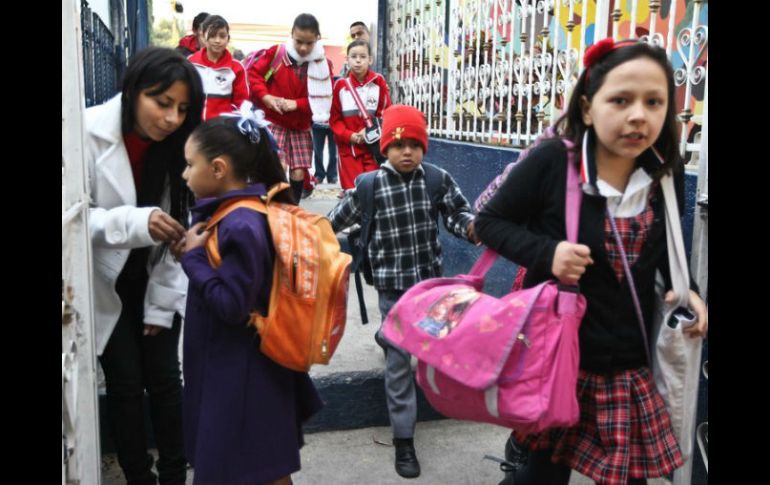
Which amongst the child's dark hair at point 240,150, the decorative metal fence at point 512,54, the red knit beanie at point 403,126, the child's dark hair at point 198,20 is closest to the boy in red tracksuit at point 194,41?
the child's dark hair at point 198,20

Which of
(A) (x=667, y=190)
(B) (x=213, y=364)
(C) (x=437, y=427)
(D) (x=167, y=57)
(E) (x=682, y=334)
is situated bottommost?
(C) (x=437, y=427)

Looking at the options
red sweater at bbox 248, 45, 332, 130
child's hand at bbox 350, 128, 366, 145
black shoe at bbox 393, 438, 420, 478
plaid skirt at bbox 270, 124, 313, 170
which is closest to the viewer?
black shoe at bbox 393, 438, 420, 478

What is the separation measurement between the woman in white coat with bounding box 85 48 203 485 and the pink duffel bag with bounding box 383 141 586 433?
2.81ft

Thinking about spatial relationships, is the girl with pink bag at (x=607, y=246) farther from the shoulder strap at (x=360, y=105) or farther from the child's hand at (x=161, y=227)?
the shoulder strap at (x=360, y=105)

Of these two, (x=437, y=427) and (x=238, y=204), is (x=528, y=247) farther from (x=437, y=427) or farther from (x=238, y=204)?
(x=437, y=427)

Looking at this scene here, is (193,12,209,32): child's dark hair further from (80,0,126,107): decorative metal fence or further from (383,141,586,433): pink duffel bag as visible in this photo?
(383,141,586,433): pink duffel bag

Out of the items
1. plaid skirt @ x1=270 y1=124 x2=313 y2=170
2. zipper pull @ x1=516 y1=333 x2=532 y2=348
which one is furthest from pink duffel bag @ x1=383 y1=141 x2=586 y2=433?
plaid skirt @ x1=270 y1=124 x2=313 y2=170

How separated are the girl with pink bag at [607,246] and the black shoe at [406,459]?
3.53 feet

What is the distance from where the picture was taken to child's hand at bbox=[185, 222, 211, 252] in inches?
77.2

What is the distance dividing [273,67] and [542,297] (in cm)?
403

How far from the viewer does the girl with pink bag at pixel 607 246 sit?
178cm

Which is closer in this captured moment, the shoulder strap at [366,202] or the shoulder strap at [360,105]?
the shoulder strap at [366,202]

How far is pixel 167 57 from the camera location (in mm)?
2084
